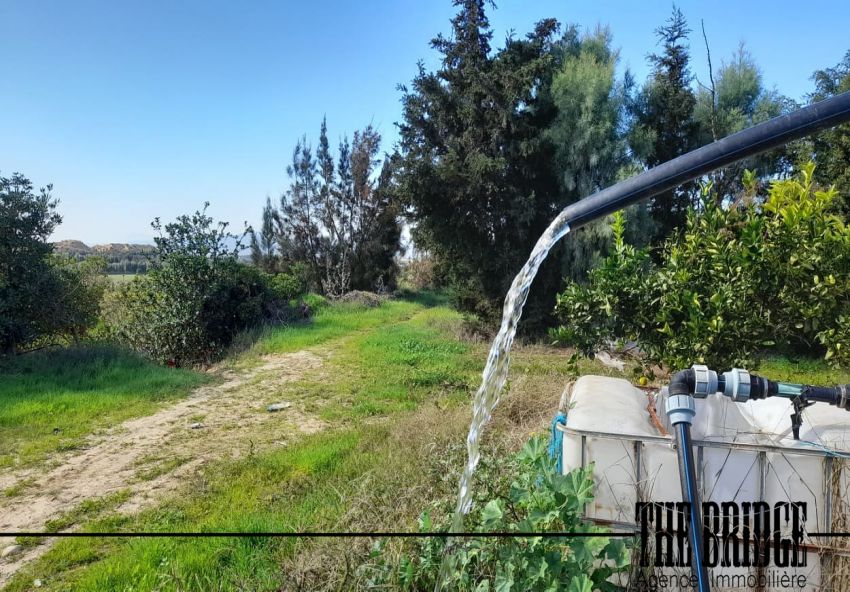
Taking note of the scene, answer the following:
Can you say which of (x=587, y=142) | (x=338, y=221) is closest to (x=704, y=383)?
(x=587, y=142)

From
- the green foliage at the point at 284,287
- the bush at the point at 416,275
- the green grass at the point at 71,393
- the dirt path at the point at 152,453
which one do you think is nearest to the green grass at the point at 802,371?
the dirt path at the point at 152,453

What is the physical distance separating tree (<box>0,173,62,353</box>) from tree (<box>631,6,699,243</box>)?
10.3 meters

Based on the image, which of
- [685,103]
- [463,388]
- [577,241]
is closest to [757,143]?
[463,388]

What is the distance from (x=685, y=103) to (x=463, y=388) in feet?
25.3

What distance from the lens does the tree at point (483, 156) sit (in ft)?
30.5

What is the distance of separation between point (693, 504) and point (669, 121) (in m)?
10.7

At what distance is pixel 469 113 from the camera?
952 cm

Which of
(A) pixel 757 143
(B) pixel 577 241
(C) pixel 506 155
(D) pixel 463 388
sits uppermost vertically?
(C) pixel 506 155

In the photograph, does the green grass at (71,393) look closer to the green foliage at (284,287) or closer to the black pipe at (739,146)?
the green foliage at (284,287)

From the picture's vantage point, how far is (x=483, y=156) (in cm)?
899

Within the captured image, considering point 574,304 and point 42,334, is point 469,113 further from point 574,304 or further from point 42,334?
point 42,334

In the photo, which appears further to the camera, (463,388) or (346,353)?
(346,353)

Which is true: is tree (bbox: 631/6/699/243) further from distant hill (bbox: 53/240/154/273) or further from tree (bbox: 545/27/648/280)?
distant hill (bbox: 53/240/154/273)

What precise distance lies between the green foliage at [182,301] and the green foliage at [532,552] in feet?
25.9
